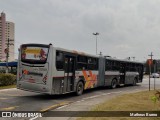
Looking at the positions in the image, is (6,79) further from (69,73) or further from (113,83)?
(69,73)

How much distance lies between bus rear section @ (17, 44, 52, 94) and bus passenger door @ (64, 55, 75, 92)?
1742mm

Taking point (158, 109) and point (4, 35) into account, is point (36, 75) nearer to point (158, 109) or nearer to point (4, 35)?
point (158, 109)

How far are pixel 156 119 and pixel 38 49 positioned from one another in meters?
8.53

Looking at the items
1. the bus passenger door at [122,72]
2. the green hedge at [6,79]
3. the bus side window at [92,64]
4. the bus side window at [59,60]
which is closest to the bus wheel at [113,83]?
the bus passenger door at [122,72]

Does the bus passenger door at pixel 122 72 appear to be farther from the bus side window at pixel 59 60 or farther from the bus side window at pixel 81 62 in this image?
the bus side window at pixel 59 60

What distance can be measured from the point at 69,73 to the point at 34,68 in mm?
2498

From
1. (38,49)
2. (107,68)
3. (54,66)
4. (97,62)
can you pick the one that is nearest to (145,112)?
(54,66)

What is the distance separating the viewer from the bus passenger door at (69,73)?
17.0 meters

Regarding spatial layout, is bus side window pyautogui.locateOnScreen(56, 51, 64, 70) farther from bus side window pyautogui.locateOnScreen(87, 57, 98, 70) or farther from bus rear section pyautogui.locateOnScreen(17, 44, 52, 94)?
bus side window pyautogui.locateOnScreen(87, 57, 98, 70)

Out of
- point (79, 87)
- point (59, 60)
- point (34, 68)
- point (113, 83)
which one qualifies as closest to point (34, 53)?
point (34, 68)

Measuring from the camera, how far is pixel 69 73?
1741cm

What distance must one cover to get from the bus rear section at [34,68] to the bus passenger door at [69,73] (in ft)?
5.72

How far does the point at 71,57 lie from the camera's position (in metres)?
17.7

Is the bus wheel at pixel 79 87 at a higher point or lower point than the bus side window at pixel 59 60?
lower
